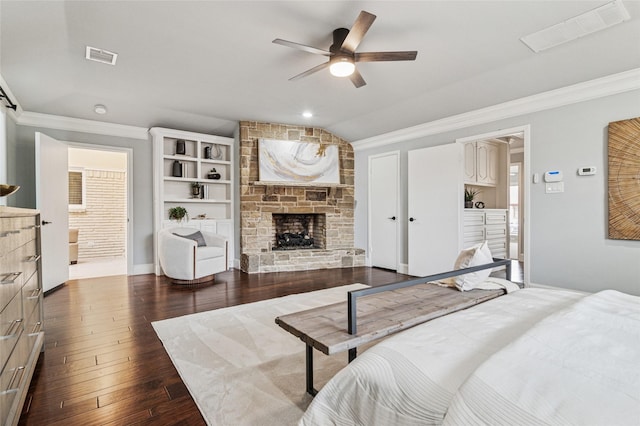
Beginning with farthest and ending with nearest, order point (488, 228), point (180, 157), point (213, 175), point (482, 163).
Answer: point (482, 163) < point (213, 175) < point (488, 228) < point (180, 157)

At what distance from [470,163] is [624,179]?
273cm

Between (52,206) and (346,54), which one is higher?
(346,54)

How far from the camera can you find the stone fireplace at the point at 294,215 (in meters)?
5.41

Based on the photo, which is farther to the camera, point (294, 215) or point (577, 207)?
point (294, 215)

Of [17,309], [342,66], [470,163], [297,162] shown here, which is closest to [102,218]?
[297,162]

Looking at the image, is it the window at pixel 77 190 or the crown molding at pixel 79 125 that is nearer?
the crown molding at pixel 79 125

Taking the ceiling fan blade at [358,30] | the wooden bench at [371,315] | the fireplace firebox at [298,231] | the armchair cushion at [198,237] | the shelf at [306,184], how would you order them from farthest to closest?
1. the fireplace firebox at [298,231]
2. the shelf at [306,184]
3. the armchair cushion at [198,237]
4. the ceiling fan blade at [358,30]
5. the wooden bench at [371,315]

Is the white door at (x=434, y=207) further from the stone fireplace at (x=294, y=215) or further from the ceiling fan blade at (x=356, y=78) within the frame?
the ceiling fan blade at (x=356, y=78)

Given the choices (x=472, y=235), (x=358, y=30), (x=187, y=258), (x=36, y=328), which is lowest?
(x=36, y=328)

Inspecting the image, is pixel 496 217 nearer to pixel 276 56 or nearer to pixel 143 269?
pixel 276 56

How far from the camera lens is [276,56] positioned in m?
3.19

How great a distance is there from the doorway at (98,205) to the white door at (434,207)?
18.7 feet

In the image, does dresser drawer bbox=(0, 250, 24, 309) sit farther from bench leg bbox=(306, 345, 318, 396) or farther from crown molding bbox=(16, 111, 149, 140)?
crown molding bbox=(16, 111, 149, 140)

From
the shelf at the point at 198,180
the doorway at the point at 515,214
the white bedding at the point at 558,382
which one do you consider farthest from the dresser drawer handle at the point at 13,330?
the doorway at the point at 515,214
